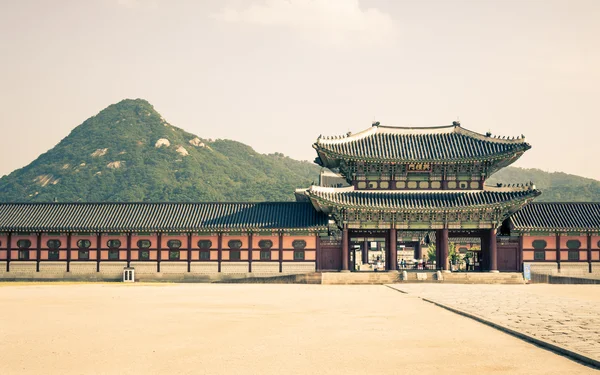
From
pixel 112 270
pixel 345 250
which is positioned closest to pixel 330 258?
Answer: pixel 345 250

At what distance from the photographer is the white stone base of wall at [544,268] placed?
4613 cm

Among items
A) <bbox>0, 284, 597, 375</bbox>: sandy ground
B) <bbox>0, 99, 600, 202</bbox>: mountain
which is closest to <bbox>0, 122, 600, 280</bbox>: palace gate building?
<bbox>0, 284, 597, 375</bbox>: sandy ground

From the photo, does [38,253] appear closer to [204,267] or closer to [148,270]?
[148,270]

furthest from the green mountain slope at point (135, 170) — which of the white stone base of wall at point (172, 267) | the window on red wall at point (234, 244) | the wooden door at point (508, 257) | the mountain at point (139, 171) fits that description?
the wooden door at point (508, 257)

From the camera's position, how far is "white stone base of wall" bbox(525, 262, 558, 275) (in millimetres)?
46131

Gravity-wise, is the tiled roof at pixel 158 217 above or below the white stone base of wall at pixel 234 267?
above

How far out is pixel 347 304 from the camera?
27312 mm

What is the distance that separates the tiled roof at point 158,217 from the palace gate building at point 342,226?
91 mm

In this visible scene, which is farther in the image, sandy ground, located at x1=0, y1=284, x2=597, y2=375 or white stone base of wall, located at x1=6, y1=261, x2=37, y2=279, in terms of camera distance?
white stone base of wall, located at x1=6, y1=261, x2=37, y2=279

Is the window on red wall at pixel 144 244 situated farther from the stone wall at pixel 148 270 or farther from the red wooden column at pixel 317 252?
the red wooden column at pixel 317 252

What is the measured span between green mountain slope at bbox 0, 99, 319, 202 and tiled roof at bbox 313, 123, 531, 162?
90338mm

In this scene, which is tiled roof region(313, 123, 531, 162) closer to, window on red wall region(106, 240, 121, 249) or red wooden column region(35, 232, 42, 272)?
window on red wall region(106, 240, 121, 249)

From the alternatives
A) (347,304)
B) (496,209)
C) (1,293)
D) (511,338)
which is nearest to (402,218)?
(496,209)

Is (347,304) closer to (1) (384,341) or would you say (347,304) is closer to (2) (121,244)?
(1) (384,341)
